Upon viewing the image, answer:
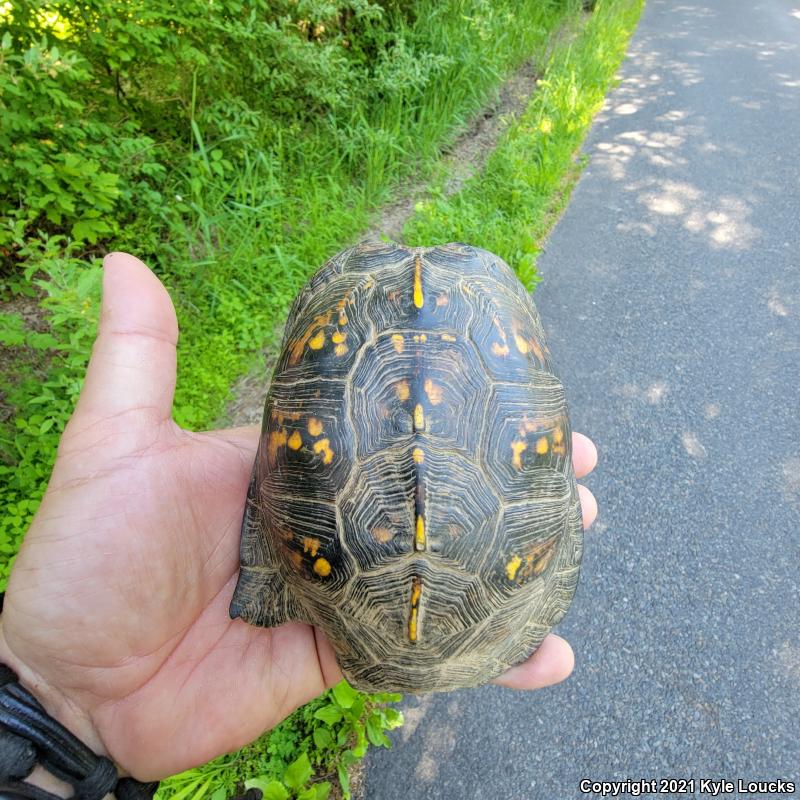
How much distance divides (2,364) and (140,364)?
1.40 meters

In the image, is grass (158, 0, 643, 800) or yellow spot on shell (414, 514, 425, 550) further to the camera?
grass (158, 0, 643, 800)

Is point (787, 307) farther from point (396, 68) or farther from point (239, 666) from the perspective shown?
point (239, 666)

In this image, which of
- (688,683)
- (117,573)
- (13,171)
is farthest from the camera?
(13,171)

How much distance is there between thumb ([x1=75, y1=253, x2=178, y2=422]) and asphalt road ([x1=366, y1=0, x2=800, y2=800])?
5.19 ft

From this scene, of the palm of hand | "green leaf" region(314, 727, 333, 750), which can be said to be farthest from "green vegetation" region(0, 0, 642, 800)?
the palm of hand

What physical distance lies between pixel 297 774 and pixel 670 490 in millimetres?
2178

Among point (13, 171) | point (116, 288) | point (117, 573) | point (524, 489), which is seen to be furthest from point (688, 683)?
point (13, 171)

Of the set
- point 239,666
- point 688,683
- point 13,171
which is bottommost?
point 688,683

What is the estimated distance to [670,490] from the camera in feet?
9.46

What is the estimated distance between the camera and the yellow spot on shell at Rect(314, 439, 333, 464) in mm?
1461

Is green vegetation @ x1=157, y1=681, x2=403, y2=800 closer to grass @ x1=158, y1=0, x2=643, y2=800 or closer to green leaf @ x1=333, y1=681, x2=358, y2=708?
green leaf @ x1=333, y1=681, x2=358, y2=708

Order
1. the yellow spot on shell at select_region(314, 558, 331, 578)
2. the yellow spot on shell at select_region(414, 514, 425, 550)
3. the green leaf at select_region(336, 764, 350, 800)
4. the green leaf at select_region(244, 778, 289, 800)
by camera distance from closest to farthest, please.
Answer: the yellow spot on shell at select_region(414, 514, 425, 550) < the yellow spot on shell at select_region(314, 558, 331, 578) < the green leaf at select_region(244, 778, 289, 800) < the green leaf at select_region(336, 764, 350, 800)

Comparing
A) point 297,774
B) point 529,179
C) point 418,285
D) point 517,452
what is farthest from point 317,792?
point 529,179

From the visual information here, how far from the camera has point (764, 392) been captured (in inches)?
131
